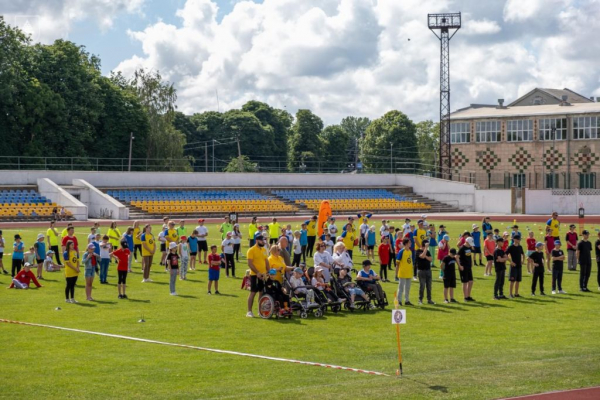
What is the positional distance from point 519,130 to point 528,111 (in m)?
2.64

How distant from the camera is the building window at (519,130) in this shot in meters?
82.4

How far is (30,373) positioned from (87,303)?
8.22 meters

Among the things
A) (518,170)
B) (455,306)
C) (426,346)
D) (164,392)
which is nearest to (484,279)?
(455,306)

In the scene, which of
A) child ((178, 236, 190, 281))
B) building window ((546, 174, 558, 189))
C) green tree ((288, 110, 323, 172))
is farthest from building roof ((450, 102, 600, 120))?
child ((178, 236, 190, 281))

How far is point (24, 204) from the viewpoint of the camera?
58.5 meters

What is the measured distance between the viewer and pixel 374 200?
75688mm

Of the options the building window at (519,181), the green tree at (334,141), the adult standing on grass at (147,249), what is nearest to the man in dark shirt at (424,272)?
the adult standing on grass at (147,249)

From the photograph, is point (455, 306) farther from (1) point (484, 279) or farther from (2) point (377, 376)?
(2) point (377, 376)

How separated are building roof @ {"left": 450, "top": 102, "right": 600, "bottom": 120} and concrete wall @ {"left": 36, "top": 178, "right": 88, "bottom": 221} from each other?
4412 centimetres

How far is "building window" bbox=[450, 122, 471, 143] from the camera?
283 ft

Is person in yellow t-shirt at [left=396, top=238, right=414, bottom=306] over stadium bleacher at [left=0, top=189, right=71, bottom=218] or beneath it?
beneath

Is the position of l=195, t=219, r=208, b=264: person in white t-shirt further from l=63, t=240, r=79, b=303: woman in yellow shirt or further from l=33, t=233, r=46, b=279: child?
l=63, t=240, r=79, b=303: woman in yellow shirt

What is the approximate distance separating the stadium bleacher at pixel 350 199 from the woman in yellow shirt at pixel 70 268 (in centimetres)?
4964

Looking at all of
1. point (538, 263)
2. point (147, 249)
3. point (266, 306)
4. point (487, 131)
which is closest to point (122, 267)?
point (147, 249)
